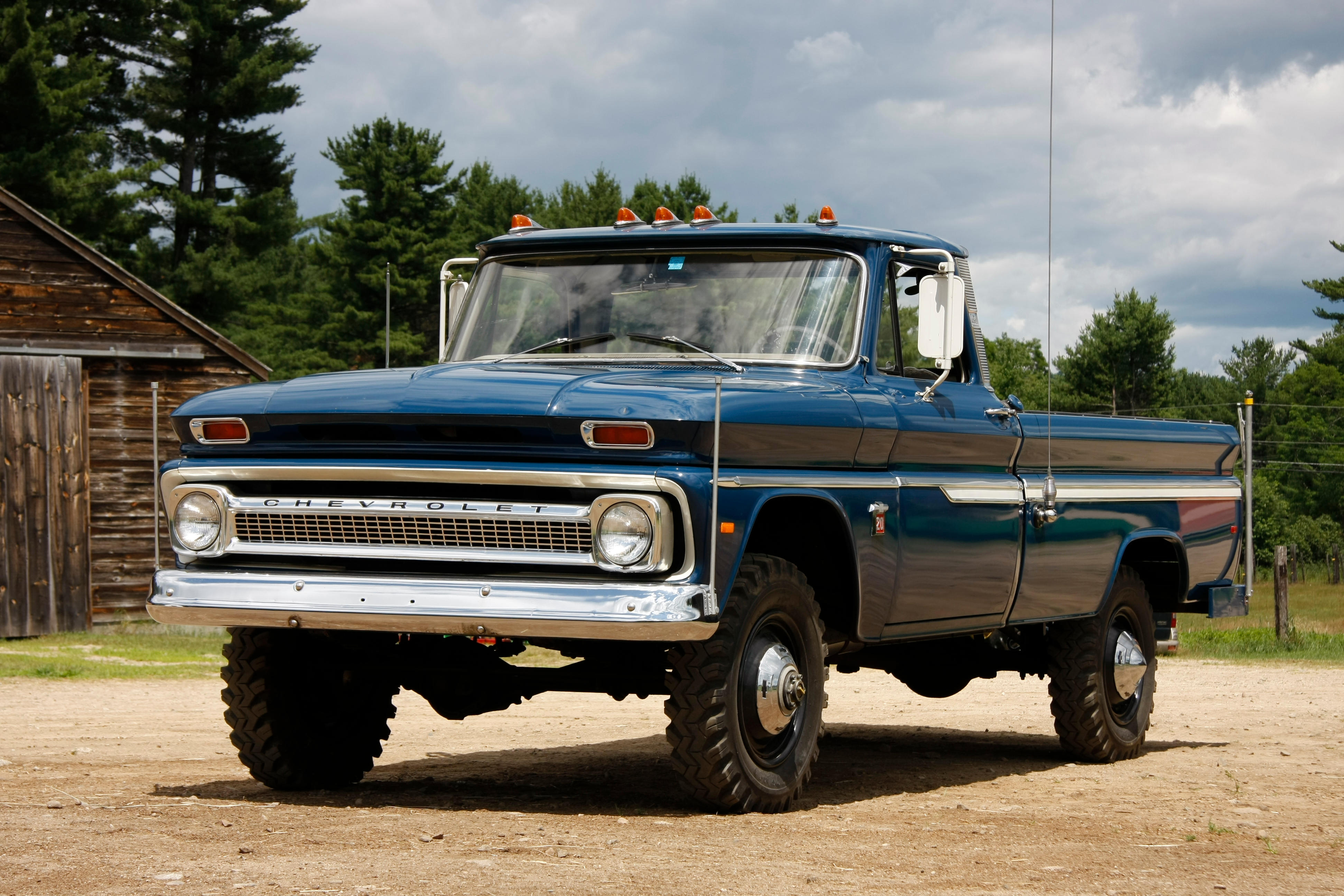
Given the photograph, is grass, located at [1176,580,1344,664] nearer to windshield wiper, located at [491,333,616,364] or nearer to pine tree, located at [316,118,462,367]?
windshield wiper, located at [491,333,616,364]

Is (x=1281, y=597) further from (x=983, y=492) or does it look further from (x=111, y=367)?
(x=111, y=367)

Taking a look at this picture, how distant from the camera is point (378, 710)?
7605mm

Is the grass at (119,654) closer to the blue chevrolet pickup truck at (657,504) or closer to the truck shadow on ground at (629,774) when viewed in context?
the truck shadow on ground at (629,774)

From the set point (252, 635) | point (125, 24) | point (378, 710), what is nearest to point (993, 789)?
point (378, 710)

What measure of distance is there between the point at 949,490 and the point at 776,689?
62.5 inches

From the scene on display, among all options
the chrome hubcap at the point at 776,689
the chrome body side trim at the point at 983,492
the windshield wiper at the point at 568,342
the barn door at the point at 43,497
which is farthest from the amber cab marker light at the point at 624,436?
the barn door at the point at 43,497

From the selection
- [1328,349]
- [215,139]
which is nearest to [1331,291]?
[1328,349]

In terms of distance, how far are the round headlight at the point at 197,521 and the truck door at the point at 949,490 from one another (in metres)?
2.72

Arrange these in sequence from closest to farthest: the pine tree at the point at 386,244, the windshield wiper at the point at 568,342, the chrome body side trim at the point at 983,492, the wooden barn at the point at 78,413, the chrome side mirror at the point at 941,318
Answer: the chrome side mirror at the point at 941,318 < the windshield wiper at the point at 568,342 < the chrome body side trim at the point at 983,492 < the wooden barn at the point at 78,413 < the pine tree at the point at 386,244

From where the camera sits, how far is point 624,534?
5.82 meters

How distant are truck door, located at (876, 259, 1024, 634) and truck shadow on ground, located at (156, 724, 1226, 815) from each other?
905 mm

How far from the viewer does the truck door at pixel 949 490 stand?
7.21 m

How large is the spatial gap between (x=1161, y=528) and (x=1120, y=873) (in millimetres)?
4350

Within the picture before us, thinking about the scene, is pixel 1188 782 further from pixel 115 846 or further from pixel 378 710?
pixel 115 846
